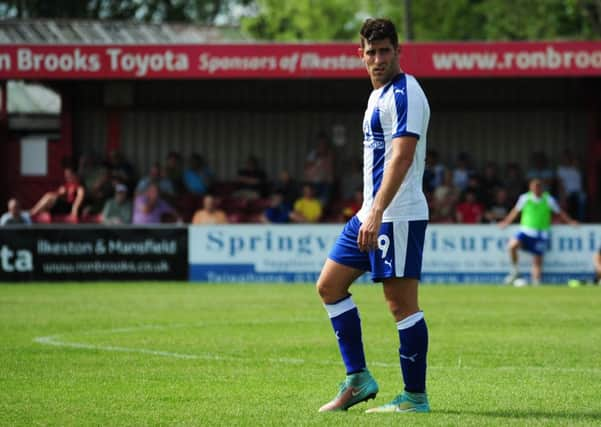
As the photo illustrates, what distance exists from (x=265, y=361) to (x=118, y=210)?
13.8m

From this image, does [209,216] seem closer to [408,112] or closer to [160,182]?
[160,182]

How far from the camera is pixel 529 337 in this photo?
39.8 feet

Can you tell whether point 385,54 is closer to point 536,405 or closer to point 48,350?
point 536,405

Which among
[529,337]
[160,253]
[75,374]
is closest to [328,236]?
[160,253]

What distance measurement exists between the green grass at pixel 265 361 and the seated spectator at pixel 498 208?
230 inches

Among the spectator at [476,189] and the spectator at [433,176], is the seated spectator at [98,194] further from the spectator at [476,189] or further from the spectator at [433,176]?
the spectator at [476,189]

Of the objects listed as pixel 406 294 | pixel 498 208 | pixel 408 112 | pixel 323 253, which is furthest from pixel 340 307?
pixel 498 208

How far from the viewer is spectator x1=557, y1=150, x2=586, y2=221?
83.9ft

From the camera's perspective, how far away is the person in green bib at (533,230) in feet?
70.5

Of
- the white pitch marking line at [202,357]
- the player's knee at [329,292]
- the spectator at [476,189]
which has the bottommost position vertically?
the white pitch marking line at [202,357]

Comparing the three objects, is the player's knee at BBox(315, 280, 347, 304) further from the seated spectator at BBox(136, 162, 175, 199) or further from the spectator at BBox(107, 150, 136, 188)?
the spectator at BBox(107, 150, 136, 188)

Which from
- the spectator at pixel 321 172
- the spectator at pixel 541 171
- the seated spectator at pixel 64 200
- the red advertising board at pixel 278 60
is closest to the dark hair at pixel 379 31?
the red advertising board at pixel 278 60

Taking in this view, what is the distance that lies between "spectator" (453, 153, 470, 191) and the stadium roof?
15.3 meters

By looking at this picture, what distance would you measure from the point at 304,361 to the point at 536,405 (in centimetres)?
287
